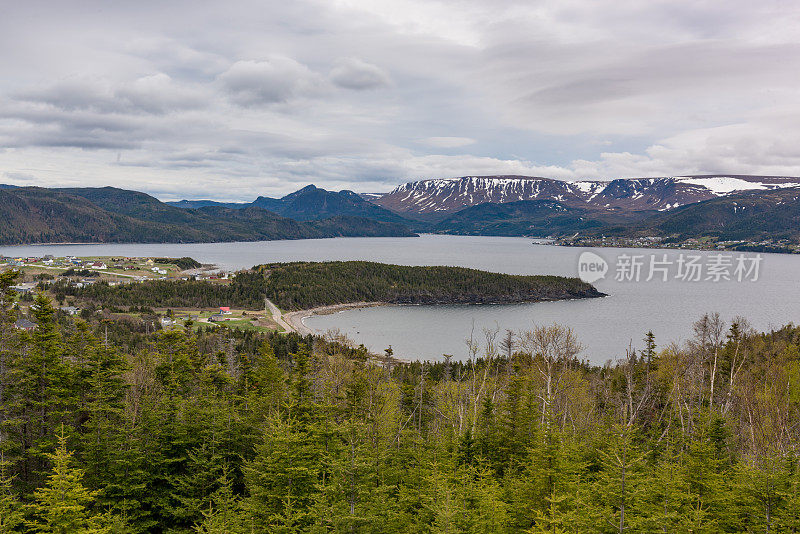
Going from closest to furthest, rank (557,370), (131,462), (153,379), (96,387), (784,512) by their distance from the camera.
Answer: (784,512) → (131,462) → (96,387) → (153,379) → (557,370)

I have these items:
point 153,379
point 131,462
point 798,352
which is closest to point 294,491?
point 131,462

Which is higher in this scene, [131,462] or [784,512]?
[784,512]

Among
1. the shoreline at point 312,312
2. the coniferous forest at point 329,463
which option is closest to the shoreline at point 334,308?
the shoreline at point 312,312

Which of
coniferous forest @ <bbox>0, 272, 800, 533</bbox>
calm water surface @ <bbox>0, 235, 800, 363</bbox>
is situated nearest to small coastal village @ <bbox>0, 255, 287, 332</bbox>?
coniferous forest @ <bbox>0, 272, 800, 533</bbox>

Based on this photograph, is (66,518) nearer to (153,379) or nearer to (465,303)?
(153,379)

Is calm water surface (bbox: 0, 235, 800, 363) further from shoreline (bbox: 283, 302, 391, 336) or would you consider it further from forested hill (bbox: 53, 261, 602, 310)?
forested hill (bbox: 53, 261, 602, 310)

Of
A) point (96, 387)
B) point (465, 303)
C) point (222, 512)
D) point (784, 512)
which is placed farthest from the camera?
point (465, 303)

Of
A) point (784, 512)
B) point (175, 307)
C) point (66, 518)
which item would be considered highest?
point (784, 512)
